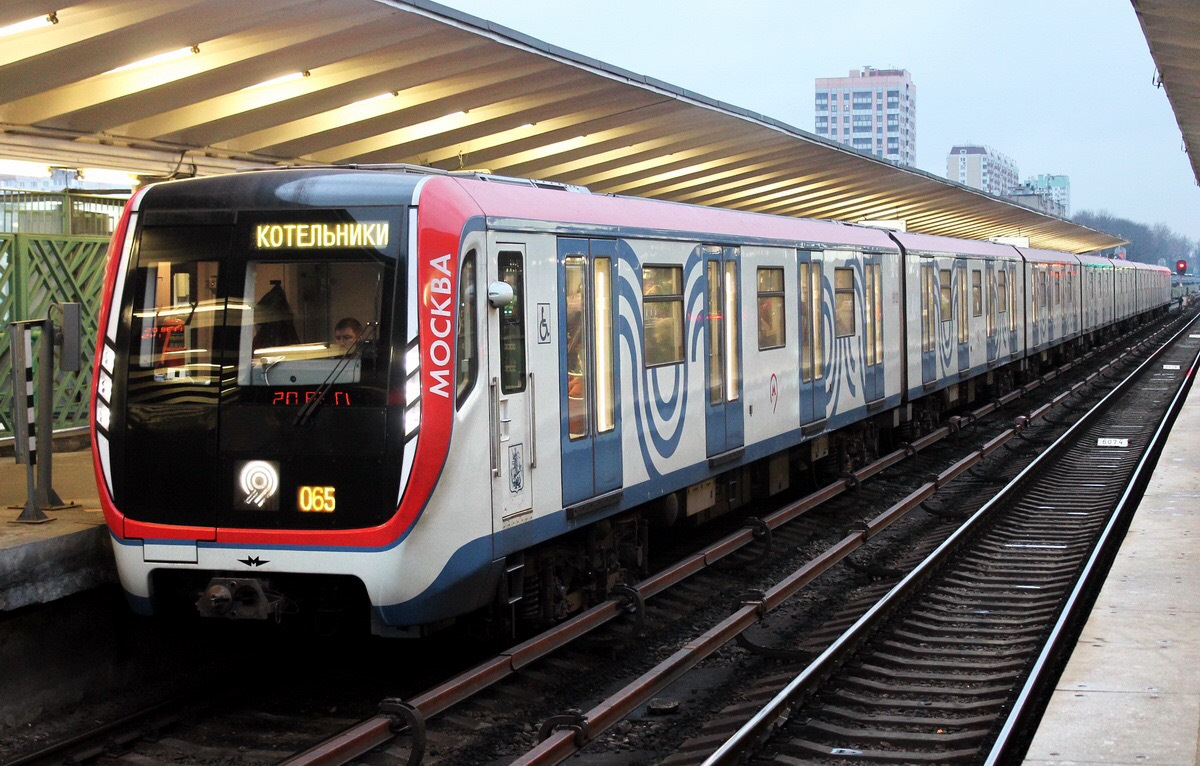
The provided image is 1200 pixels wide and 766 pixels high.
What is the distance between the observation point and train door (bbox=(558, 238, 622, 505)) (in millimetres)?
8352

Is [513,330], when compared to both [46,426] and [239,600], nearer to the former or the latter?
[239,600]

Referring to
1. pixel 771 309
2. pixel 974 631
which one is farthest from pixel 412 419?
pixel 771 309

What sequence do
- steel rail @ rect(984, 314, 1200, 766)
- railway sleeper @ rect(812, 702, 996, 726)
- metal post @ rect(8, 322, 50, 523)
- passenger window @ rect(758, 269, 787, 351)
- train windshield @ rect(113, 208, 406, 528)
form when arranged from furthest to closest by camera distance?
passenger window @ rect(758, 269, 787, 351) < metal post @ rect(8, 322, 50, 523) < railway sleeper @ rect(812, 702, 996, 726) < train windshield @ rect(113, 208, 406, 528) < steel rail @ rect(984, 314, 1200, 766)

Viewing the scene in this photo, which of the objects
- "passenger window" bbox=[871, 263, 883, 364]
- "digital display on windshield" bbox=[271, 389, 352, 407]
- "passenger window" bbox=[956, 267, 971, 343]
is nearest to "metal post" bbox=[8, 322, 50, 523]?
"digital display on windshield" bbox=[271, 389, 352, 407]

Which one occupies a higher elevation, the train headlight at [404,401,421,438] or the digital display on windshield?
the digital display on windshield

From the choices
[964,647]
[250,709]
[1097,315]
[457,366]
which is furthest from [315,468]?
[1097,315]

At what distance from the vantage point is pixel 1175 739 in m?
6.24

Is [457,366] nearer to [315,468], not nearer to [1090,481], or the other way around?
[315,468]

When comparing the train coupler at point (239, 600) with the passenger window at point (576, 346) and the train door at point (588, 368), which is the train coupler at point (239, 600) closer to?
the train door at point (588, 368)

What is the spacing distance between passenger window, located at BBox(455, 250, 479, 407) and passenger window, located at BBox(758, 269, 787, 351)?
492 cm

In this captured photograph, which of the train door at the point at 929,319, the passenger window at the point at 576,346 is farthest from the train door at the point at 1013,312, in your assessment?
the passenger window at the point at 576,346

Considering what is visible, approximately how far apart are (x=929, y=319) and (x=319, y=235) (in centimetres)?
1274

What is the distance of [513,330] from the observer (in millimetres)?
7707

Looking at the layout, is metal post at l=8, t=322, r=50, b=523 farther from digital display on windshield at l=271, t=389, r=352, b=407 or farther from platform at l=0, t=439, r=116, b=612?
digital display on windshield at l=271, t=389, r=352, b=407
